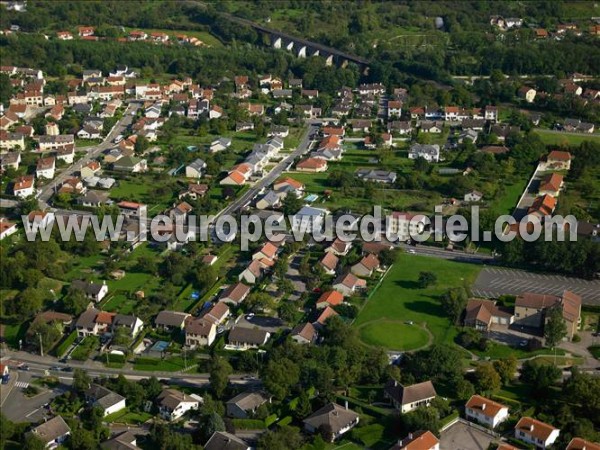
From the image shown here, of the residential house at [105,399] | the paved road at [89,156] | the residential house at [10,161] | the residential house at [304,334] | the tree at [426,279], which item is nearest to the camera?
the residential house at [105,399]

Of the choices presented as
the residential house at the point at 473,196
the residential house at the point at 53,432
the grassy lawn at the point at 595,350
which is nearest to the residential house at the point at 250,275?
the residential house at the point at 53,432

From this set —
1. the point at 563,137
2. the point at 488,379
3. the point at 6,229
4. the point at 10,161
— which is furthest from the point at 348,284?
the point at 563,137

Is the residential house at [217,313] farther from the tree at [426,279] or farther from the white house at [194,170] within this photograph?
the white house at [194,170]

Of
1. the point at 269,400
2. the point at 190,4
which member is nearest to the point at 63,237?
the point at 269,400

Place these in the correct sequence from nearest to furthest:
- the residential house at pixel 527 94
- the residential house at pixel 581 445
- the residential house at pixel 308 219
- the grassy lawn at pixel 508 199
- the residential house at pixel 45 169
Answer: the residential house at pixel 581 445, the residential house at pixel 308 219, the grassy lawn at pixel 508 199, the residential house at pixel 45 169, the residential house at pixel 527 94

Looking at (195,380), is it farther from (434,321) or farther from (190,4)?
(190,4)

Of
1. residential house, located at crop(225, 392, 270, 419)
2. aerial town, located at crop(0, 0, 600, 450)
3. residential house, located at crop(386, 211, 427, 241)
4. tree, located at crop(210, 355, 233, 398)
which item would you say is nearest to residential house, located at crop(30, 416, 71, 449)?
aerial town, located at crop(0, 0, 600, 450)
